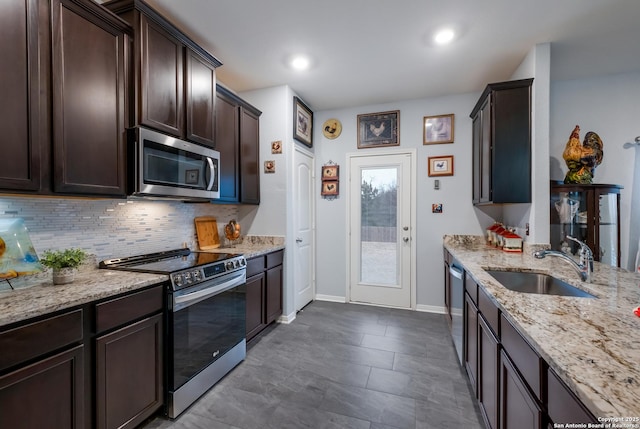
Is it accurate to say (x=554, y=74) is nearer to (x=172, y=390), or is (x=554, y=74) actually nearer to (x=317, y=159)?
(x=317, y=159)

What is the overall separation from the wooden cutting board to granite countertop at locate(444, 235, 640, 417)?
251cm

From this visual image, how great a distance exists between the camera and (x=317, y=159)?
4047 mm

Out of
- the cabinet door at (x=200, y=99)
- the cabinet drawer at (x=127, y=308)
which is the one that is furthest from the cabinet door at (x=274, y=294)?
the cabinet door at (x=200, y=99)

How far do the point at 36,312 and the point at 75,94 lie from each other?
3.71 ft

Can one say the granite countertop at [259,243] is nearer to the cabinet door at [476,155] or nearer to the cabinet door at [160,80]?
the cabinet door at [160,80]

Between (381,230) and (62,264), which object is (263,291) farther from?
(381,230)

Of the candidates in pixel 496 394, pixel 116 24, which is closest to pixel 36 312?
pixel 116 24

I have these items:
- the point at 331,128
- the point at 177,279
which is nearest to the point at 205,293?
the point at 177,279

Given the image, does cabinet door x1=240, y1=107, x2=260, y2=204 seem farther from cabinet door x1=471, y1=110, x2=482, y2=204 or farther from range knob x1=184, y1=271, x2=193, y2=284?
cabinet door x1=471, y1=110, x2=482, y2=204

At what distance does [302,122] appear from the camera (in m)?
3.62

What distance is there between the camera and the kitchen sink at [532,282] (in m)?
1.81

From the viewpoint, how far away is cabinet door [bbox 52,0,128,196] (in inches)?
58.1

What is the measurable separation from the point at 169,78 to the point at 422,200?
2.99 m

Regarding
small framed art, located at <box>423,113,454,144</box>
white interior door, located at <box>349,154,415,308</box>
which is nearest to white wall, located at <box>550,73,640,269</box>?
small framed art, located at <box>423,113,454,144</box>
